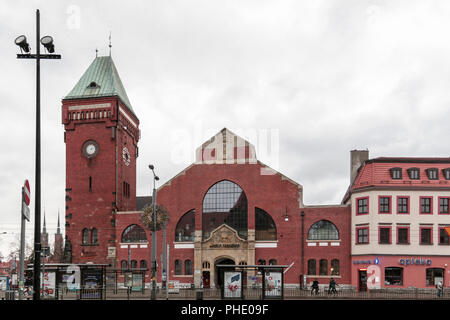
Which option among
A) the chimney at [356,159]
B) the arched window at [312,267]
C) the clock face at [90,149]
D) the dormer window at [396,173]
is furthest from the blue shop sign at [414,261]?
the clock face at [90,149]

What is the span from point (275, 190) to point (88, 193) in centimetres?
2375

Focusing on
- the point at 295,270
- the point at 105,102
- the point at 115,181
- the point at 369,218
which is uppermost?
the point at 105,102

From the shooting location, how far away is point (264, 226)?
6388cm

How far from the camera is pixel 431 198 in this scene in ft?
189

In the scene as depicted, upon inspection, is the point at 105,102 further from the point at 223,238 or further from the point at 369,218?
the point at 369,218

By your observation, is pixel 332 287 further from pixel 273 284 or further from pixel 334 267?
pixel 273 284

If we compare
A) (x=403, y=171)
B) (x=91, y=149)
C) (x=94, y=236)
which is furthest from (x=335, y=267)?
(x=91, y=149)

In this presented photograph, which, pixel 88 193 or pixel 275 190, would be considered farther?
pixel 88 193

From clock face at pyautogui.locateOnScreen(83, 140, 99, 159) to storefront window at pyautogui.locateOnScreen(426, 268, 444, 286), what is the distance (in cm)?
4152

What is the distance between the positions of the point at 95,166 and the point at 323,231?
2942 centimetres

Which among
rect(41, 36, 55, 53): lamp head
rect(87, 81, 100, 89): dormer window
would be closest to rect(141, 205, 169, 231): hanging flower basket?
rect(87, 81, 100, 89): dormer window

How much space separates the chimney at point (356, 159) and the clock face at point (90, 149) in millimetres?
31883
